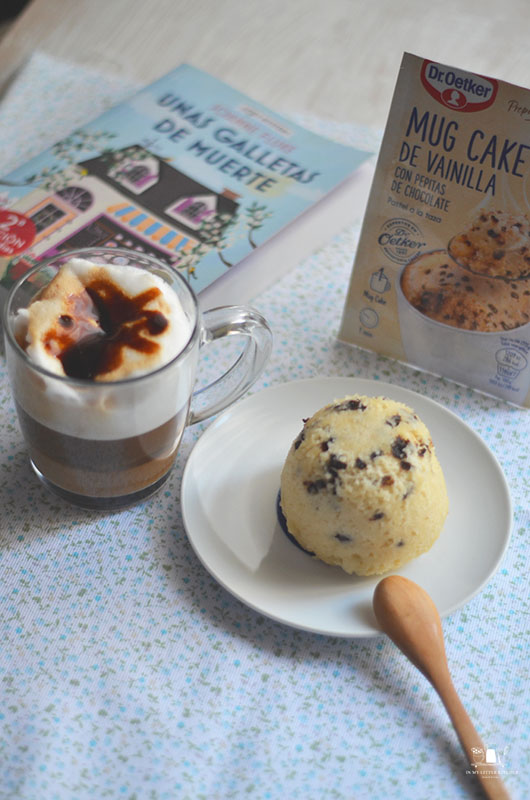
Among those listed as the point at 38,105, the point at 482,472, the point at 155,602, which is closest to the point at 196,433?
the point at 155,602

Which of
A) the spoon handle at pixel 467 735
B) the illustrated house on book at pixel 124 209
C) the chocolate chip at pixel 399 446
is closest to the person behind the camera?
the spoon handle at pixel 467 735

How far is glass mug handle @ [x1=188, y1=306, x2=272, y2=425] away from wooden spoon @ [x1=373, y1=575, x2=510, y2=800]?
0.91 ft

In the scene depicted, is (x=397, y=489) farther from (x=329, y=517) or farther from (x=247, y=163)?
(x=247, y=163)

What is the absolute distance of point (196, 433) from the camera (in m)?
0.90

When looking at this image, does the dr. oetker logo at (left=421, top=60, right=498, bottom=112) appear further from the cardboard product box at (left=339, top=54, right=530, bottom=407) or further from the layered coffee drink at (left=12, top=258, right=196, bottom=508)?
the layered coffee drink at (left=12, top=258, right=196, bottom=508)

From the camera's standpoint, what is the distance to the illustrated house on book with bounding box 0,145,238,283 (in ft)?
3.31

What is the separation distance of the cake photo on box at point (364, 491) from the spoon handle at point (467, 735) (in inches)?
4.6

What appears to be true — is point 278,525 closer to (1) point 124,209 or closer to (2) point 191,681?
(2) point 191,681

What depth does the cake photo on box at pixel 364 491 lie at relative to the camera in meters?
0.71

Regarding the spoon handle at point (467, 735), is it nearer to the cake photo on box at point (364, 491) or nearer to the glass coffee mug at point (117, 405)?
the cake photo on box at point (364, 491)

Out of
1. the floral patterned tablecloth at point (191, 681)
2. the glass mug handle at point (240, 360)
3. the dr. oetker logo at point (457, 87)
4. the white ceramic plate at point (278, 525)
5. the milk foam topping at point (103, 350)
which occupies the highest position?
the dr. oetker logo at point (457, 87)

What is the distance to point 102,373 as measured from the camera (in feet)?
2.23

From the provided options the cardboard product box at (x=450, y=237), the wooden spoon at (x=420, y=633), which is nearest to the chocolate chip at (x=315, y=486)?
the wooden spoon at (x=420, y=633)

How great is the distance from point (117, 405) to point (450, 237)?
16.8 inches
